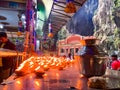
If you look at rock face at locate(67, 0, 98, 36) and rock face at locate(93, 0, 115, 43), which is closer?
rock face at locate(93, 0, 115, 43)

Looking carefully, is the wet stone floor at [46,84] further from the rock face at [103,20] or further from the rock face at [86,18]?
the rock face at [86,18]

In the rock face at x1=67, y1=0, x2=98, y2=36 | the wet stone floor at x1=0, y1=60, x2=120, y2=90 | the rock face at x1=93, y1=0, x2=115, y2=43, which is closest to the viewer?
the wet stone floor at x1=0, y1=60, x2=120, y2=90

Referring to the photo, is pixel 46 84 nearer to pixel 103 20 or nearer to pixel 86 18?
pixel 103 20

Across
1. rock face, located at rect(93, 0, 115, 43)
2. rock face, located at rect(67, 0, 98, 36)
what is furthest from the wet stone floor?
rock face, located at rect(67, 0, 98, 36)

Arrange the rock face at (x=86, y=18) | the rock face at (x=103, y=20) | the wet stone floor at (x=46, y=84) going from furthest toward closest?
the rock face at (x=86, y=18), the rock face at (x=103, y=20), the wet stone floor at (x=46, y=84)

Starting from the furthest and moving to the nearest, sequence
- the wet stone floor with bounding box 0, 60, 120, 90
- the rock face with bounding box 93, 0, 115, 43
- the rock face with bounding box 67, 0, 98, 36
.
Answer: the rock face with bounding box 67, 0, 98, 36, the rock face with bounding box 93, 0, 115, 43, the wet stone floor with bounding box 0, 60, 120, 90

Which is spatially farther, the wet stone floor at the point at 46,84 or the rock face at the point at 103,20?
the rock face at the point at 103,20

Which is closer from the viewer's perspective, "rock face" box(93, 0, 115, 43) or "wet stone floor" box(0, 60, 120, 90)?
"wet stone floor" box(0, 60, 120, 90)

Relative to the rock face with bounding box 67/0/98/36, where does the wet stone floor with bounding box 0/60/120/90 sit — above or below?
below

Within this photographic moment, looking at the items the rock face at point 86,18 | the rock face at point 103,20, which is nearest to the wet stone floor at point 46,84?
the rock face at point 103,20

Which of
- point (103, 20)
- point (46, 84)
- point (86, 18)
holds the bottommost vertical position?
point (46, 84)

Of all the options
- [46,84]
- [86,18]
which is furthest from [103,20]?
[46,84]

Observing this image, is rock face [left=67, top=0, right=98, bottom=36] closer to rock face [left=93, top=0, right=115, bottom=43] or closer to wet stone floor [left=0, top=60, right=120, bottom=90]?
rock face [left=93, top=0, right=115, bottom=43]

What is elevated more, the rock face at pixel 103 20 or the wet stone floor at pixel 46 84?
the rock face at pixel 103 20
